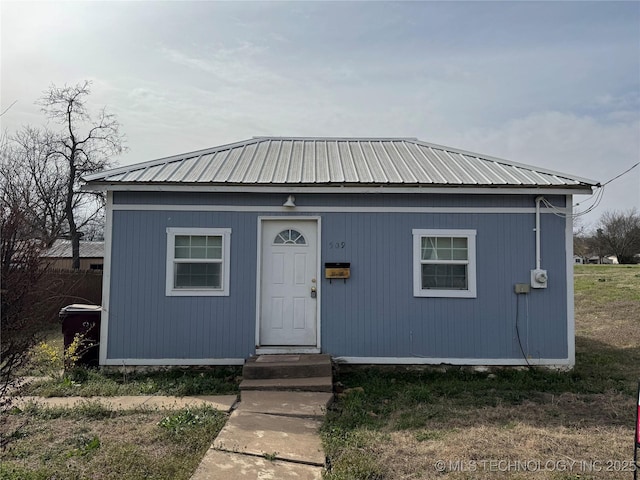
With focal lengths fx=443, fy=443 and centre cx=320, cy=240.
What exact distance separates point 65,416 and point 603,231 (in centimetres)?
5008

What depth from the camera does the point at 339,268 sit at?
6.86 meters

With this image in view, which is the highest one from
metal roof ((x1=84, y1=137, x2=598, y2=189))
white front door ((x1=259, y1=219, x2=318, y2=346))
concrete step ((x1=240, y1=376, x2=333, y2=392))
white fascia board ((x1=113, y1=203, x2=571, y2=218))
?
metal roof ((x1=84, y1=137, x2=598, y2=189))

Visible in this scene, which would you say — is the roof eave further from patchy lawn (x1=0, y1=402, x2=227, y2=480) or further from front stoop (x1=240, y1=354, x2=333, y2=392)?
patchy lawn (x1=0, y1=402, x2=227, y2=480)

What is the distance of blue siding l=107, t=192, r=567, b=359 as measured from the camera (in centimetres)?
683

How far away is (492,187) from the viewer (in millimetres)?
6781

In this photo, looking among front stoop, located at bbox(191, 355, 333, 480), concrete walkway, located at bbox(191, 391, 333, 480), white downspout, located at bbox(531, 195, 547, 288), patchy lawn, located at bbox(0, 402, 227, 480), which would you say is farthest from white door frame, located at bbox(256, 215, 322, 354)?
white downspout, located at bbox(531, 195, 547, 288)

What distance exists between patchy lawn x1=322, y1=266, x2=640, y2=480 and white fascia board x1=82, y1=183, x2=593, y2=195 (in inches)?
108

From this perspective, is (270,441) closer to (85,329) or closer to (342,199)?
(342,199)

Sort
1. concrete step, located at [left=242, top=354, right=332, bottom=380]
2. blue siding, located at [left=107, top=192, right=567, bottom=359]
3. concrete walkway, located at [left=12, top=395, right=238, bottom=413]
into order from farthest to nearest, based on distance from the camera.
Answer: blue siding, located at [left=107, top=192, right=567, bottom=359] < concrete step, located at [left=242, top=354, right=332, bottom=380] < concrete walkway, located at [left=12, top=395, right=238, bottom=413]

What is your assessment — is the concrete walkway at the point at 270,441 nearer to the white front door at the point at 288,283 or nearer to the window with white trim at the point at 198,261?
the white front door at the point at 288,283

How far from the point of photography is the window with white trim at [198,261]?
6.86m

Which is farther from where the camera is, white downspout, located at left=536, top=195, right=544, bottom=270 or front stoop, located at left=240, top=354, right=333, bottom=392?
white downspout, located at left=536, top=195, right=544, bottom=270

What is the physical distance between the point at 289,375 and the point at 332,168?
11.5ft

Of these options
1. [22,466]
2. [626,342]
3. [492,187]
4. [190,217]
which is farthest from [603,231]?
[22,466]
